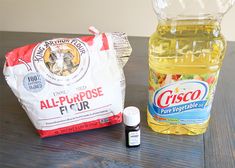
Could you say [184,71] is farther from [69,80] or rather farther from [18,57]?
[18,57]

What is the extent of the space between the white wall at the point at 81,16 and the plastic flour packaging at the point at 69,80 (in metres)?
0.68

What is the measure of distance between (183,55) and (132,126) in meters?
0.20

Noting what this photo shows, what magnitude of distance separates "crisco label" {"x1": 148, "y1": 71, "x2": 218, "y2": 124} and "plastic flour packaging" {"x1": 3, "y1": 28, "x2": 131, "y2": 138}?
0.29 ft

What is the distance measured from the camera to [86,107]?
58 centimetres

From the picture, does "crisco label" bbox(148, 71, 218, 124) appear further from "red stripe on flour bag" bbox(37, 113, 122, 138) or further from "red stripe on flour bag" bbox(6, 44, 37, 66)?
"red stripe on flour bag" bbox(6, 44, 37, 66)

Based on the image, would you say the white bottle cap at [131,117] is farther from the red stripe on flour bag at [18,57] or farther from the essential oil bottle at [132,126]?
the red stripe on flour bag at [18,57]

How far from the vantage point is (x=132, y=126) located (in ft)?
1.77

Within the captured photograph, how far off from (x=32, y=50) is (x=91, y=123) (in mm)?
204

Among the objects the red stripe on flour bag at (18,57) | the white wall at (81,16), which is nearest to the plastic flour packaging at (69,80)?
the red stripe on flour bag at (18,57)

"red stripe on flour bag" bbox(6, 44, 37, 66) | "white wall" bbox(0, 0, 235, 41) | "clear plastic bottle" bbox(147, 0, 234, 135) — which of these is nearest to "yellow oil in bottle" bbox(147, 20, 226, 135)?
"clear plastic bottle" bbox(147, 0, 234, 135)

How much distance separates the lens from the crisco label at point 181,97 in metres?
0.53

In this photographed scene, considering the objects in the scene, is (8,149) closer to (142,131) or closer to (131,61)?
(142,131)

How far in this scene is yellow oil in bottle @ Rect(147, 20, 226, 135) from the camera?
22.2 inches

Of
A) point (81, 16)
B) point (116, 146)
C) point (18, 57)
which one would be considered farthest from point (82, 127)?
point (81, 16)
